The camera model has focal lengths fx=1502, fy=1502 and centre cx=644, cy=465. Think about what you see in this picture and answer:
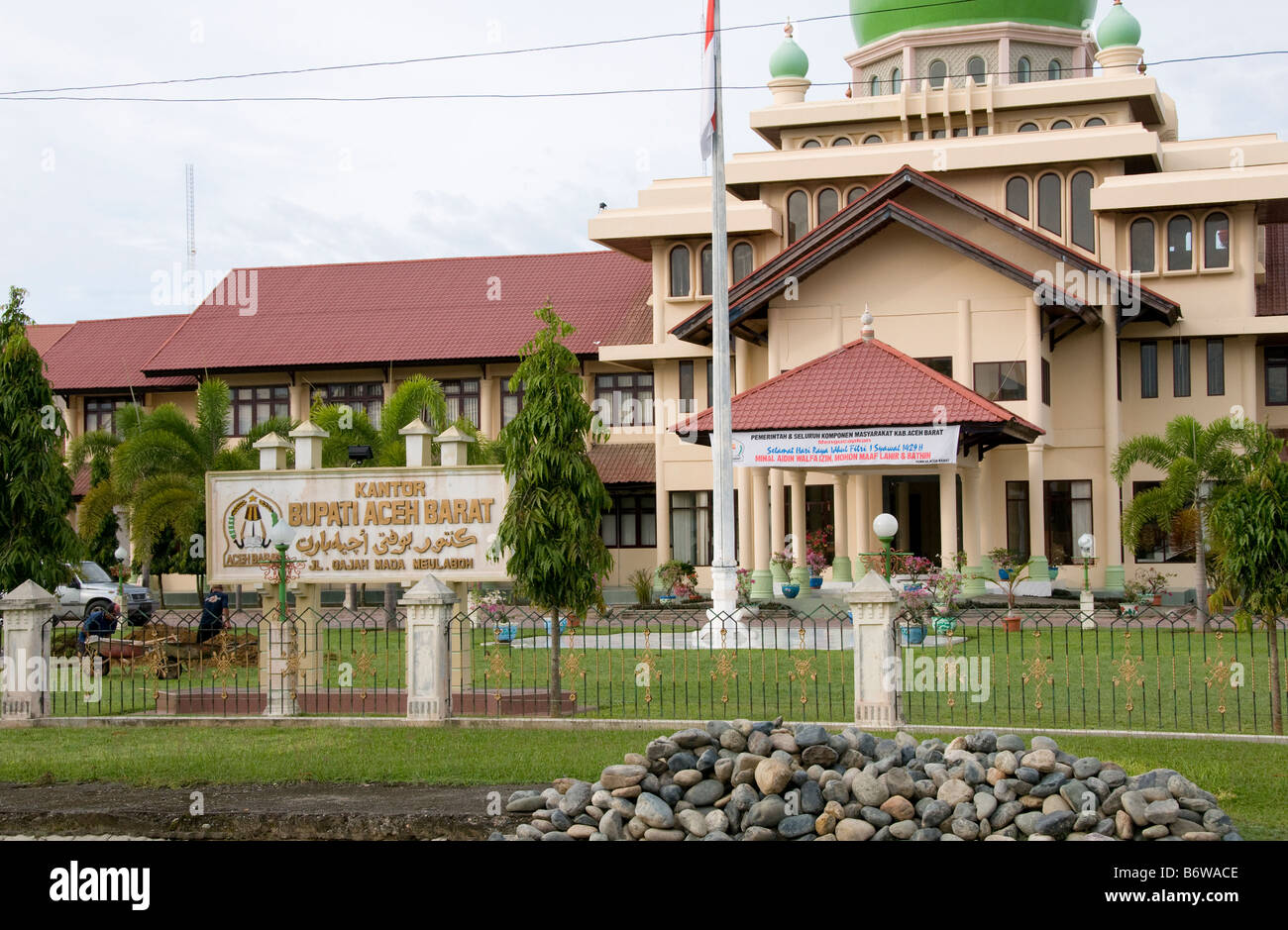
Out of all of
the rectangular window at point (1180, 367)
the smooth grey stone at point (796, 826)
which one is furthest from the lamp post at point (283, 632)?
the rectangular window at point (1180, 367)

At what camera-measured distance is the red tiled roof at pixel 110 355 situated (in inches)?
1687

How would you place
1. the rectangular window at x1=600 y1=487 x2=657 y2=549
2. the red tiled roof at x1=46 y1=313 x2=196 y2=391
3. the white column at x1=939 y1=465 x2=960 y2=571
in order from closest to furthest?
1. the white column at x1=939 y1=465 x2=960 y2=571
2. the rectangular window at x1=600 y1=487 x2=657 y2=549
3. the red tiled roof at x1=46 y1=313 x2=196 y2=391

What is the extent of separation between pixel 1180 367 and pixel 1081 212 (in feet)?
13.6

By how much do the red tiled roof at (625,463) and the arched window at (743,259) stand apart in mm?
5173

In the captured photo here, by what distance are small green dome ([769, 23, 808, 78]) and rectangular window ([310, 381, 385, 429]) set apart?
13538 millimetres

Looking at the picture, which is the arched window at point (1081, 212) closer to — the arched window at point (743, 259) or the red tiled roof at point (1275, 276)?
the red tiled roof at point (1275, 276)

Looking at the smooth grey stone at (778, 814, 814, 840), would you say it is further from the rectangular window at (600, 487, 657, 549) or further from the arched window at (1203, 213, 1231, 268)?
the rectangular window at (600, 487, 657, 549)

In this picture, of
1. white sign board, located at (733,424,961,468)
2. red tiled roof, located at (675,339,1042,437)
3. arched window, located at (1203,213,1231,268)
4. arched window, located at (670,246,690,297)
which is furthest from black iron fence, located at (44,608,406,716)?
arched window, located at (1203,213,1231,268)

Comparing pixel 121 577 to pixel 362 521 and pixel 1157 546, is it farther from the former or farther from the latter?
pixel 1157 546

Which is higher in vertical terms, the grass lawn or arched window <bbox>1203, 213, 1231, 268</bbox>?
arched window <bbox>1203, 213, 1231, 268</bbox>

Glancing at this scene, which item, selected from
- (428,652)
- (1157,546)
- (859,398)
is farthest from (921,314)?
(428,652)

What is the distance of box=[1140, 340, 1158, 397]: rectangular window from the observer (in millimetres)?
33969

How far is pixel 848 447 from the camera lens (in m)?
27.9
